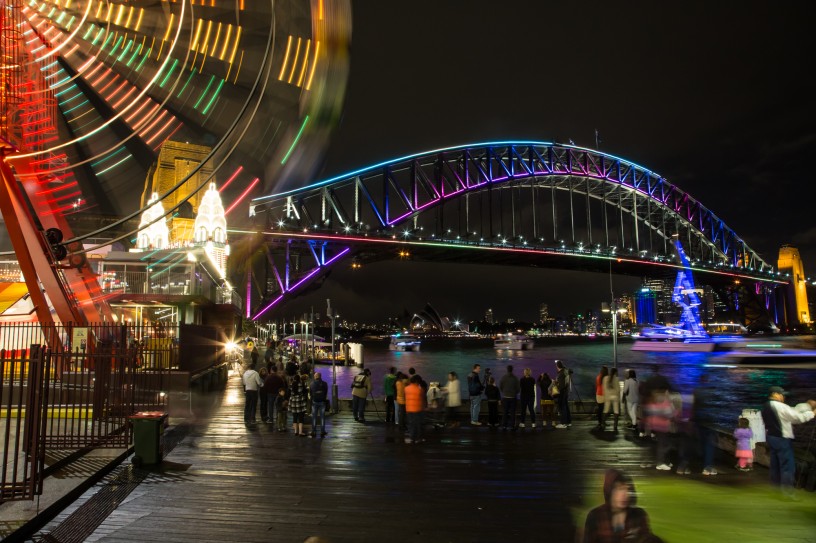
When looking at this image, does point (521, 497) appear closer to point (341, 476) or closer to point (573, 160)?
point (341, 476)

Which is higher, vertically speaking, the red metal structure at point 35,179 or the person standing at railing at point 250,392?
the red metal structure at point 35,179

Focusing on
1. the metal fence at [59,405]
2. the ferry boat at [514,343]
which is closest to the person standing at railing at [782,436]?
the metal fence at [59,405]

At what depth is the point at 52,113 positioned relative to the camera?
12.1 m

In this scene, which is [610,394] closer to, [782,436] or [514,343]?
[782,436]

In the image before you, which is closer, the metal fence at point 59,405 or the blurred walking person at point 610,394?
the metal fence at point 59,405

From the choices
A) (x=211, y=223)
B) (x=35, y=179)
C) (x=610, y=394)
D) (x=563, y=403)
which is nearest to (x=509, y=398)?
(x=563, y=403)

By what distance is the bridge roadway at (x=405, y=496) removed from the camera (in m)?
6.48

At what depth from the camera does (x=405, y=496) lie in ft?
25.6

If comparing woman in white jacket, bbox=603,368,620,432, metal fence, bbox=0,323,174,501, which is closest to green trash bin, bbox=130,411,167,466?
metal fence, bbox=0,323,174,501

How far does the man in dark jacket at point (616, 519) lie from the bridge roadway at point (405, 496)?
8.43 ft

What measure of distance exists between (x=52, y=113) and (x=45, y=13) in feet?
7.68

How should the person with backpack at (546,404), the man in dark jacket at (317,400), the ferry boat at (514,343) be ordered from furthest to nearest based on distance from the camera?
the ferry boat at (514,343), the person with backpack at (546,404), the man in dark jacket at (317,400)

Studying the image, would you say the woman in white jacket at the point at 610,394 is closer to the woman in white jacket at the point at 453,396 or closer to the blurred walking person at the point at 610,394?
the blurred walking person at the point at 610,394

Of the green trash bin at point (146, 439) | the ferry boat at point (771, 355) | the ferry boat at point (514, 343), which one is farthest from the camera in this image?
the ferry boat at point (514, 343)
